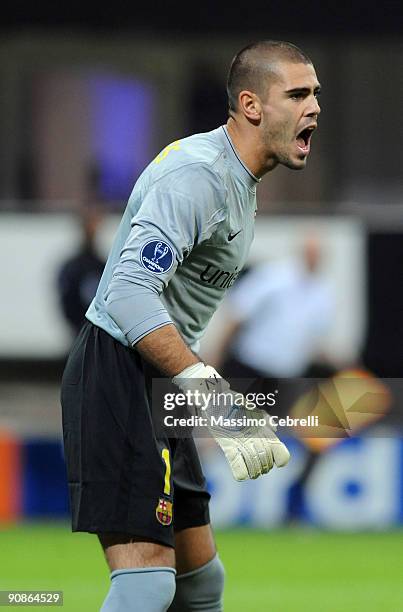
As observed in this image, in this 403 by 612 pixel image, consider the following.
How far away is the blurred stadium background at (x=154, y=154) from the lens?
9.39m

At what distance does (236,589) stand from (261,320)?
2.67 meters

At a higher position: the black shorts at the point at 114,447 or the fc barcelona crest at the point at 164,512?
the black shorts at the point at 114,447

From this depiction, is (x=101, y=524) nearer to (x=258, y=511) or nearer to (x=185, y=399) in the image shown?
(x=185, y=399)

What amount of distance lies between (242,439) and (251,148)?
89 centimetres

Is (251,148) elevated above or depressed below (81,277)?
above

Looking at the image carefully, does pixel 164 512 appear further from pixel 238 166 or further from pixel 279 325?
pixel 279 325

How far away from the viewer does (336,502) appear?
30.9ft

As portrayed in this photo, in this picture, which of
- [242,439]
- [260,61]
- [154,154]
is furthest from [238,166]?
[154,154]

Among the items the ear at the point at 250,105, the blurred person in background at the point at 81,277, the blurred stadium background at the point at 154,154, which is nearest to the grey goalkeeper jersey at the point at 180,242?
the ear at the point at 250,105

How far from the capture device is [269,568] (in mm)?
8102

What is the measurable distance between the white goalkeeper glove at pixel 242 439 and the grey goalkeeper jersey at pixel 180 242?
0.56 feet

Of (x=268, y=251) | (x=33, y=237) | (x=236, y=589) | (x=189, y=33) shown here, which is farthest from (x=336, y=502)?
(x=189, y=33)

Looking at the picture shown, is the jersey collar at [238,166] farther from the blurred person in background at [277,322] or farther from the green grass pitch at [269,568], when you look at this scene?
the blurred person in background at [277,322]

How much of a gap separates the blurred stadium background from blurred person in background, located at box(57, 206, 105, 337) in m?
0.09
